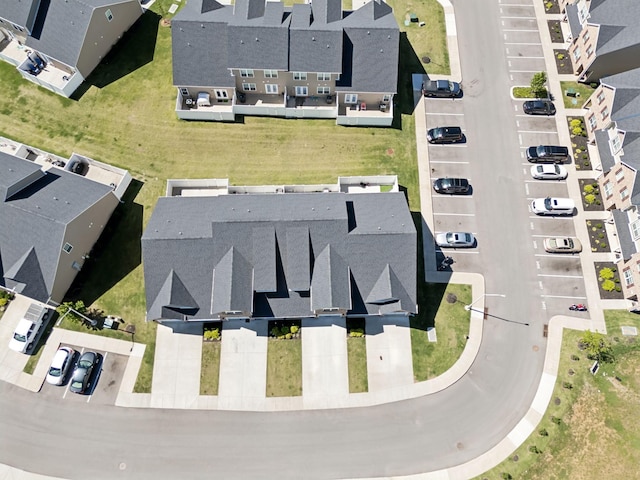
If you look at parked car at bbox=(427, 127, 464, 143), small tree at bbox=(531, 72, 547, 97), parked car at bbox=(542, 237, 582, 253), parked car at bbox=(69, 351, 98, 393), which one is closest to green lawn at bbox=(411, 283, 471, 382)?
parked car at bbox=(542, 237, 582, 253)

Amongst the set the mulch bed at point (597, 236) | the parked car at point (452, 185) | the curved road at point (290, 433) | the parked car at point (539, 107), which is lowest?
the curved road at point (290, 433)

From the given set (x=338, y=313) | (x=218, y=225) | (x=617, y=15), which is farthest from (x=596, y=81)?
(x=218, y=225)

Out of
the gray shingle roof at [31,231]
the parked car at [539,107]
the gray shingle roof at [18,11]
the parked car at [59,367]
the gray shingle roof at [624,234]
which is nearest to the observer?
the parked car at [59,367]

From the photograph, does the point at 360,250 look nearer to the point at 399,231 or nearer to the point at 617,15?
the point at 399,231

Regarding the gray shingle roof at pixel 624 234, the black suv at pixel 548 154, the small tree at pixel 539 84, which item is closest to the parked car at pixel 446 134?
the black suv at pixel 548 154

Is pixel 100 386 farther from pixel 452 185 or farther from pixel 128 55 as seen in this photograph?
pixel 452 185

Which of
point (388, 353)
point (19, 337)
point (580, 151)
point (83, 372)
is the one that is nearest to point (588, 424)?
point (388, 353)

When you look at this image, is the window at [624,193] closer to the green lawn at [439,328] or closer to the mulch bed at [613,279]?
the mulch bed at [613,279]
